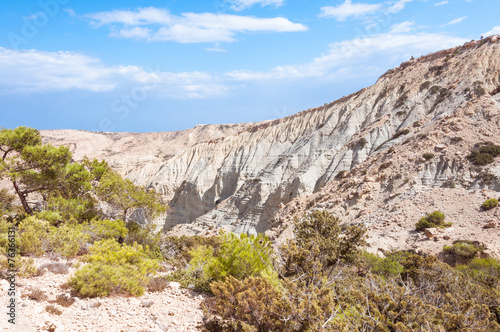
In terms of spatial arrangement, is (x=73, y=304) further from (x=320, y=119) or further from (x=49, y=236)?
(x=320, y=119)

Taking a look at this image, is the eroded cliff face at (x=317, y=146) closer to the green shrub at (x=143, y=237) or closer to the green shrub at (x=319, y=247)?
the green shrub at (x=319, y=247)

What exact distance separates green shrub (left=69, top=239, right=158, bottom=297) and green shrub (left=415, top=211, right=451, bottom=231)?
48.7 feet

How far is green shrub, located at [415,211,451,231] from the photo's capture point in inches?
671

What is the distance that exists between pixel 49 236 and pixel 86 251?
5.70ft

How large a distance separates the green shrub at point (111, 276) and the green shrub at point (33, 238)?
7.69ft

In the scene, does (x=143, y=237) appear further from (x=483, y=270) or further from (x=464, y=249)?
(x=464, y=249)

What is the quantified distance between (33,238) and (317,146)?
108ft

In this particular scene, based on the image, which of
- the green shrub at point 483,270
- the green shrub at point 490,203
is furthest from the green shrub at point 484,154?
the green shrub at point 483,270

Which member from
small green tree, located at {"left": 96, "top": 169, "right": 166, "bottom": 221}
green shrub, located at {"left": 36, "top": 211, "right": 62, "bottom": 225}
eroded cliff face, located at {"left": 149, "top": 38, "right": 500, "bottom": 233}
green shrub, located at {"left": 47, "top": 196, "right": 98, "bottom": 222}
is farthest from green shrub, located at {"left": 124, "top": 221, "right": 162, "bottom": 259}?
eroded cliff face, located at {"left": 149, "top": 38, "right": 500, "bottom": 233}

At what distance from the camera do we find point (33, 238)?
9016 mm

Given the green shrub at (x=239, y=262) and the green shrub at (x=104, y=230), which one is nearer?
the green shrub at (x=239, y=262)

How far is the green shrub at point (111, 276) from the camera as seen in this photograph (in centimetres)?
660

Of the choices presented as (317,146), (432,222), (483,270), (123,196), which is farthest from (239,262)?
(317,146)

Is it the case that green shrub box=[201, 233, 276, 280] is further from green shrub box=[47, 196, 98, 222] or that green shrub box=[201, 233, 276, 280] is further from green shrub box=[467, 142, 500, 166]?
green shrub box=[467, 142, 500, 166]
